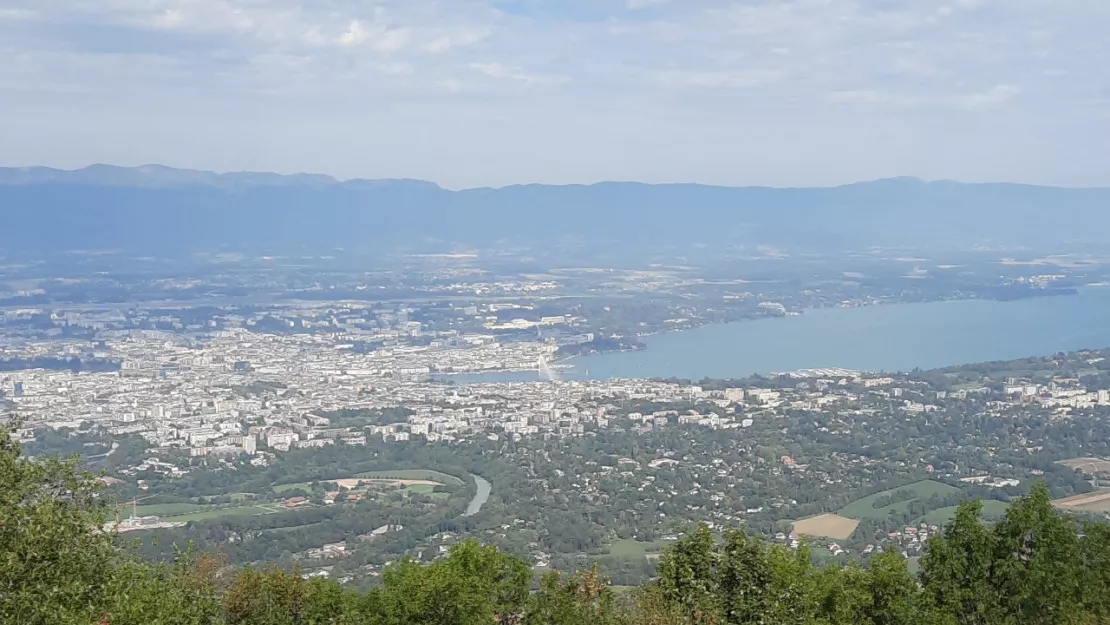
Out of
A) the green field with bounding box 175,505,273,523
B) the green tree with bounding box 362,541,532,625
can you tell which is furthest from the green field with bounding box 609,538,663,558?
the green tree with bounding box 362,541,532,625

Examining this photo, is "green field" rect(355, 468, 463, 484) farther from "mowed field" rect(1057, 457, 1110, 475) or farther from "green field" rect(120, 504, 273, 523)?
"mowed field" rect(1057, 457, 1110, 475)

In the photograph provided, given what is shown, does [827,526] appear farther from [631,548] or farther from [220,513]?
[220,513]

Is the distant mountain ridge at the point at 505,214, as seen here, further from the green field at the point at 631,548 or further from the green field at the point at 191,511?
the green field at the point at 631,548

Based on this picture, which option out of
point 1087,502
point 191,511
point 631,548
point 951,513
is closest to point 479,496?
point 631,548

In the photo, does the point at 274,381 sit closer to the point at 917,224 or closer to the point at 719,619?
the point at 719,619

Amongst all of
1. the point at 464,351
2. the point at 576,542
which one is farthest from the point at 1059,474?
the point at 464,351

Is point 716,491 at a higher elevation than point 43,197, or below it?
below
